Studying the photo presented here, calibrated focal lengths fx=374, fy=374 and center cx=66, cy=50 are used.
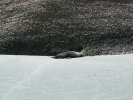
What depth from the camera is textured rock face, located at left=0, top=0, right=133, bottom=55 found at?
9.65 meters

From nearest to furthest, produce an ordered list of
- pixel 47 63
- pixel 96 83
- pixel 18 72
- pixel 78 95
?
1. pixel 78 95
2. pixel 96 83
3. pixel 18 72
4. pixel 47 63

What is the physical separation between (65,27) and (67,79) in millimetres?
4930

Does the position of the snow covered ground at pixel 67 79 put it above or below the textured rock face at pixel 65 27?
below

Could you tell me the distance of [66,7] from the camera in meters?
11.9

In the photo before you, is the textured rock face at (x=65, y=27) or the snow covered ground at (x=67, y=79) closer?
the snow covered ground at (x=67, y=79)

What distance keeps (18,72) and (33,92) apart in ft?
4.68

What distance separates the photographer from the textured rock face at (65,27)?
9.65 meters

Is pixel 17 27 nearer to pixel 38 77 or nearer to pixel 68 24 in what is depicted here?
pixel 68 24

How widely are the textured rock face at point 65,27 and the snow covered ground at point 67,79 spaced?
1948 millimetres

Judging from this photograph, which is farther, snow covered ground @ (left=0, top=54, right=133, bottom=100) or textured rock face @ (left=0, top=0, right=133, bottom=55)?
textured rock face @ (left=0, top=0, right=133, bottom=55)

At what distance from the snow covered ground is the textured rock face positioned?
195 centimetres

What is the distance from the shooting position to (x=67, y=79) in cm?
575

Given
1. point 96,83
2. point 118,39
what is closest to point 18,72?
point 96,83

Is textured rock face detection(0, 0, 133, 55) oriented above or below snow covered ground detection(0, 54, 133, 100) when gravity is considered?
above
